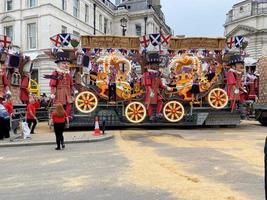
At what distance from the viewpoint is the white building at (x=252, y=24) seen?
60.0m

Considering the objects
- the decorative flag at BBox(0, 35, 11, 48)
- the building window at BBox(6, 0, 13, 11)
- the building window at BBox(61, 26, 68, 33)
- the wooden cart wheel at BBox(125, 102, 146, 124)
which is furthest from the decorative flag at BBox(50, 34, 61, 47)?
the building window at BBox(6, 0, 13, 11)

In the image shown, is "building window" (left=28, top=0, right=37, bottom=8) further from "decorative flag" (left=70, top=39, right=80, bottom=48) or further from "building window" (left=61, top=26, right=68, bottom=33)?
"decorative flag" (left=70, top=39, right=80, bottom=48)

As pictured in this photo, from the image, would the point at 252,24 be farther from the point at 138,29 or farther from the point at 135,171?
the point at 135,171

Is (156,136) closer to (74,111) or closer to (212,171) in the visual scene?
(74,111)

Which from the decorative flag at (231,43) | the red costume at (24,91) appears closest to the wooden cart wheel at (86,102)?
the red costume at (24,91)

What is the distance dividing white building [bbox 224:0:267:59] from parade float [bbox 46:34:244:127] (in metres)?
39.8

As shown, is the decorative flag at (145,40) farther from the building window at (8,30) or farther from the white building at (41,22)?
the building window at (8,30)

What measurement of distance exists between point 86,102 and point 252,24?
Answer: 47644 millimetres

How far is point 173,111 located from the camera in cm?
1972

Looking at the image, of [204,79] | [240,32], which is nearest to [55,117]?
[204,79]

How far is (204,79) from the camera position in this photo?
20.2 m

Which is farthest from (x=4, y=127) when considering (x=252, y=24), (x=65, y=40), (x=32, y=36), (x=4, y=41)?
(x=252, y=24)

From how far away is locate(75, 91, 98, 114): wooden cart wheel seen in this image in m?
19.2

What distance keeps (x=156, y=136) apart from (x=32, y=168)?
24.3 ft
